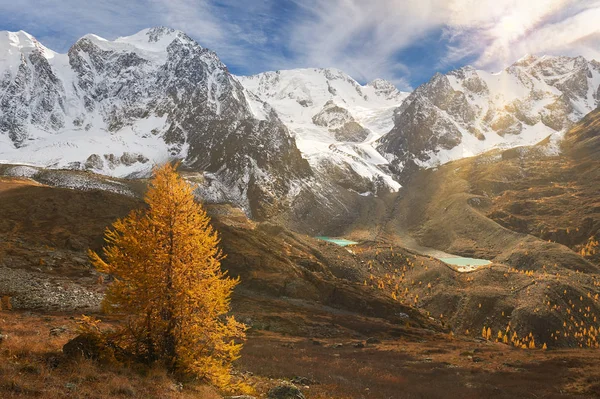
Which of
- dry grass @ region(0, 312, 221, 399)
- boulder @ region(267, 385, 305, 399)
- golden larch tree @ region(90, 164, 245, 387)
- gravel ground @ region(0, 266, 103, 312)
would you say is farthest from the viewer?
gravel ground @ region(0, 266, 103, 312)

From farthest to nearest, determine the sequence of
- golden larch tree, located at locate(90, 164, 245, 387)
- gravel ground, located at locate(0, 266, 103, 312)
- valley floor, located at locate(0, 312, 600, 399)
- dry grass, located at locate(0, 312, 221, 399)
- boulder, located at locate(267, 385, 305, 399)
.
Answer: gravel ground, located at locate(0, 266, 103, 312) < boulder, located at locate(267, 385, 305, 399) < golden larch tree, located at locate(90, 164, 245, 387) < valley floor, located at locate(0, 312, 600, 399) < dry grass, located at locate(0, 312, 221, 399)

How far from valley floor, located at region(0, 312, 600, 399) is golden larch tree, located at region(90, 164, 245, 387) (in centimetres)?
115

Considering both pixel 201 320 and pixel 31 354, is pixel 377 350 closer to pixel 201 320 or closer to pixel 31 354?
pixel 201 320

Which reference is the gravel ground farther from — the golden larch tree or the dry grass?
the golden larch tree

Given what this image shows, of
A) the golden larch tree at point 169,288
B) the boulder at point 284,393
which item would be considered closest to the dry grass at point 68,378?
the golden larch tree at point 169,288

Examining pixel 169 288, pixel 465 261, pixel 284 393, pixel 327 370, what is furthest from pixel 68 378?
pixel 465 261

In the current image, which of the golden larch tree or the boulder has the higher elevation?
the golden larch tree

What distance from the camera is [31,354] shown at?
1363 cm

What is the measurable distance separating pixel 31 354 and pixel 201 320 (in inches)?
240

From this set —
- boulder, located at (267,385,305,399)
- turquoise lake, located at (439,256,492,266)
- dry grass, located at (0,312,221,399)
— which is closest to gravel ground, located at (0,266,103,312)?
dry grass, located at (0,312,221,399)

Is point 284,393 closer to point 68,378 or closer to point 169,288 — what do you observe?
point 169,288

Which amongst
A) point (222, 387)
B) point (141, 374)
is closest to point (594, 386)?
point (222, 387)

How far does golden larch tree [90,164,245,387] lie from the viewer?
14883mm

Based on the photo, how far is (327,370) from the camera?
28.0 metres
